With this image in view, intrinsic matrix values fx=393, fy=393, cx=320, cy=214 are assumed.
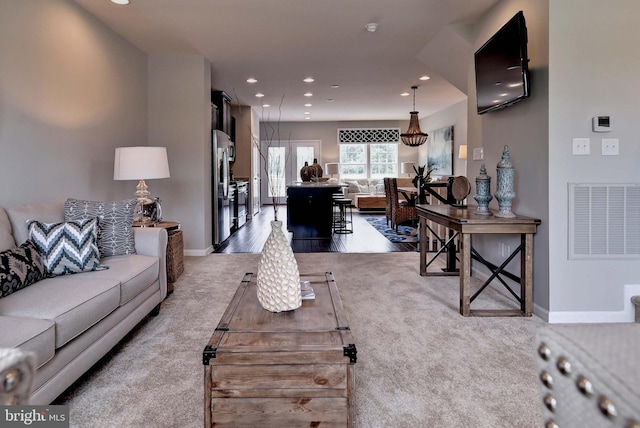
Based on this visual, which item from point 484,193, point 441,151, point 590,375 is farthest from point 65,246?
point 441,151

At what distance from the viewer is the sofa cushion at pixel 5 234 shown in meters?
2.16

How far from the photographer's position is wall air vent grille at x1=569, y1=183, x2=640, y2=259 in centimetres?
282

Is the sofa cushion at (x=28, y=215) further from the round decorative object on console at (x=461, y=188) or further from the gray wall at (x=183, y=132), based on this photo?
the round decorative object on console at (x=461, y=188)

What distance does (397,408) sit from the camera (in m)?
1.77

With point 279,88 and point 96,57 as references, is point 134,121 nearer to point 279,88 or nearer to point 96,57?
point 96,57

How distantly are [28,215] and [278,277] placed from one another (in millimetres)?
1772

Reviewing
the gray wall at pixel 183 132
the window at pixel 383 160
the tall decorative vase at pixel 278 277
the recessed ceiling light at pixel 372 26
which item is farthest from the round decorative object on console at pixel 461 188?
the window at pixel 383 160

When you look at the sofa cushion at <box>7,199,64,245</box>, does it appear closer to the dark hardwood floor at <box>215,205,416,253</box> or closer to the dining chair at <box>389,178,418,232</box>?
the dark hardwood floor at <box>215,205,416,253</box>

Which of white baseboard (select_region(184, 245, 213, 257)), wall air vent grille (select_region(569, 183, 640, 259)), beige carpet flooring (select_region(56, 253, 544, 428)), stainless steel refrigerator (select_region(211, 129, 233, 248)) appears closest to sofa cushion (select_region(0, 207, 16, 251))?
beige carpet flooring (select_region(56, 253, 544, 428))

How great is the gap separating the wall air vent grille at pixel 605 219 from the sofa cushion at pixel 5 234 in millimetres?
3612

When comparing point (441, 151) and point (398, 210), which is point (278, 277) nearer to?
point (398, 210)

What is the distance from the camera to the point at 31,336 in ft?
5.03

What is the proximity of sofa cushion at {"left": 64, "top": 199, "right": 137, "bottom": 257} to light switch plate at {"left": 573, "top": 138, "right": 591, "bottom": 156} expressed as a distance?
3284 mm

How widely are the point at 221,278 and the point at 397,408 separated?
8.91 ft
